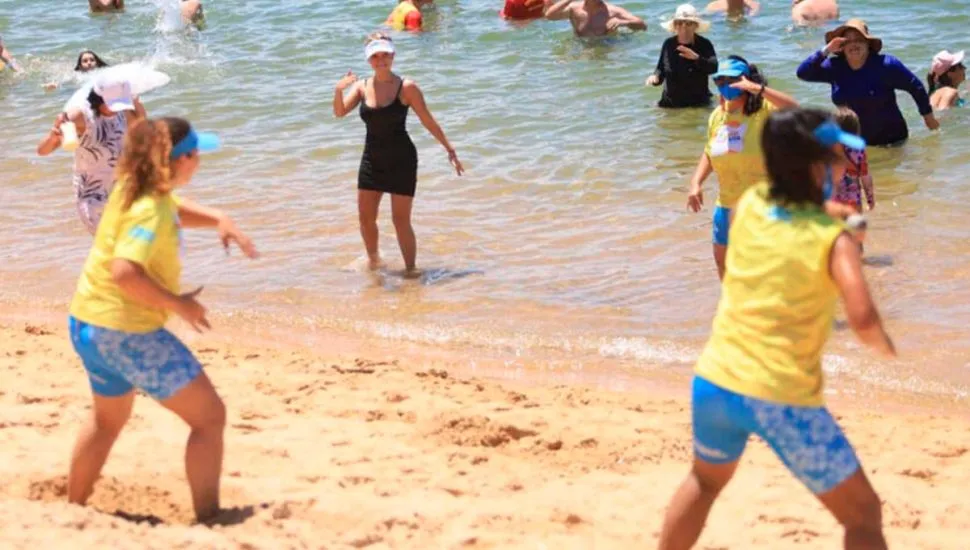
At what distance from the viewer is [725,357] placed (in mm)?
4152

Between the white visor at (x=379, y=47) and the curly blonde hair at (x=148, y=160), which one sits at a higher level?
the curly blonde hair at (x=148, y=160)

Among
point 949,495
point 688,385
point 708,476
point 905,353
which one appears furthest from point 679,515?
point 905,353

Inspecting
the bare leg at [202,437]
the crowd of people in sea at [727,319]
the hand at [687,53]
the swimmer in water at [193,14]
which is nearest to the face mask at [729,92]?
the crowd of people in sea at [727,319]

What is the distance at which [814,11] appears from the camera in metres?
15.7

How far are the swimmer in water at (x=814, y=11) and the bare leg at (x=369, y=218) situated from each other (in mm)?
7727

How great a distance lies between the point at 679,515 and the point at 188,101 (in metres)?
11.8

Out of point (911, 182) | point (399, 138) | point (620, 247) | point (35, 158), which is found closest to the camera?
point (399, 138)

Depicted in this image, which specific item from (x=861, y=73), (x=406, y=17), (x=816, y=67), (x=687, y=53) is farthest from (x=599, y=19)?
(x=816, y=67)

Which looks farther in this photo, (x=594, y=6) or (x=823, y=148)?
(x=594, y=6)

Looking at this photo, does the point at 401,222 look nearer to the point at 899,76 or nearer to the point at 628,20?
the point at 899,76

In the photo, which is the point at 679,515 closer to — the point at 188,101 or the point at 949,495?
the point at 949,495

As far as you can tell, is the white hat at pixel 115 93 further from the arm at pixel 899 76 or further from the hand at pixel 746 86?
the arm at pixel 899 76

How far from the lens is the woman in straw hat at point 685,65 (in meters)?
12.2

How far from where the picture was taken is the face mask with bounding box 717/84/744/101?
23.9 feet
